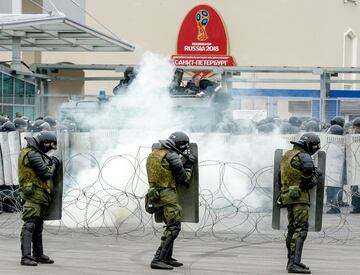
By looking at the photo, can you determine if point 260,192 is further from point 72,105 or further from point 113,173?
point 72,105

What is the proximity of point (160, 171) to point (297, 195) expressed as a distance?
1.58 metres

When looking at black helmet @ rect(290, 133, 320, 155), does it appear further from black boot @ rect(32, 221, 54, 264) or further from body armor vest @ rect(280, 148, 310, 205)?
black boot @ rect(32, 221, 54, 264)

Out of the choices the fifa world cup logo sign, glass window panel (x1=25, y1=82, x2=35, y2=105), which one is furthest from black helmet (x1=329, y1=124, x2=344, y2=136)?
the fifa world cup logo sign

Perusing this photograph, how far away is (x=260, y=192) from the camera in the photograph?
17.1 metres

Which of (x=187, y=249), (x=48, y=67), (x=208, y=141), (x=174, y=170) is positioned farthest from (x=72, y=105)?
(x=174, y=170)

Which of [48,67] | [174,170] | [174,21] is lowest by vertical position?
[174,170]

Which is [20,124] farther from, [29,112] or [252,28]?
[252,28]

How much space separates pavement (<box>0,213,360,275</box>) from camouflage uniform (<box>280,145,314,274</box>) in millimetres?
533

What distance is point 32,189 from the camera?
11.8 metres

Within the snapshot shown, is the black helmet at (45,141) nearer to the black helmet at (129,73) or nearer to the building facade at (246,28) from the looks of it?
the black helmet at (129,73)

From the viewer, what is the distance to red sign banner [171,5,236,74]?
133 feet

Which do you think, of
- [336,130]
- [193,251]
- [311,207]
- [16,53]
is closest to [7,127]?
[336,130]

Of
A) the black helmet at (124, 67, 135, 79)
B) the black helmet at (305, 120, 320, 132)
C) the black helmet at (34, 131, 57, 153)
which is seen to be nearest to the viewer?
the black helmet at (34, 131, 57, 153)

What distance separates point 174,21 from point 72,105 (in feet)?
63.5
